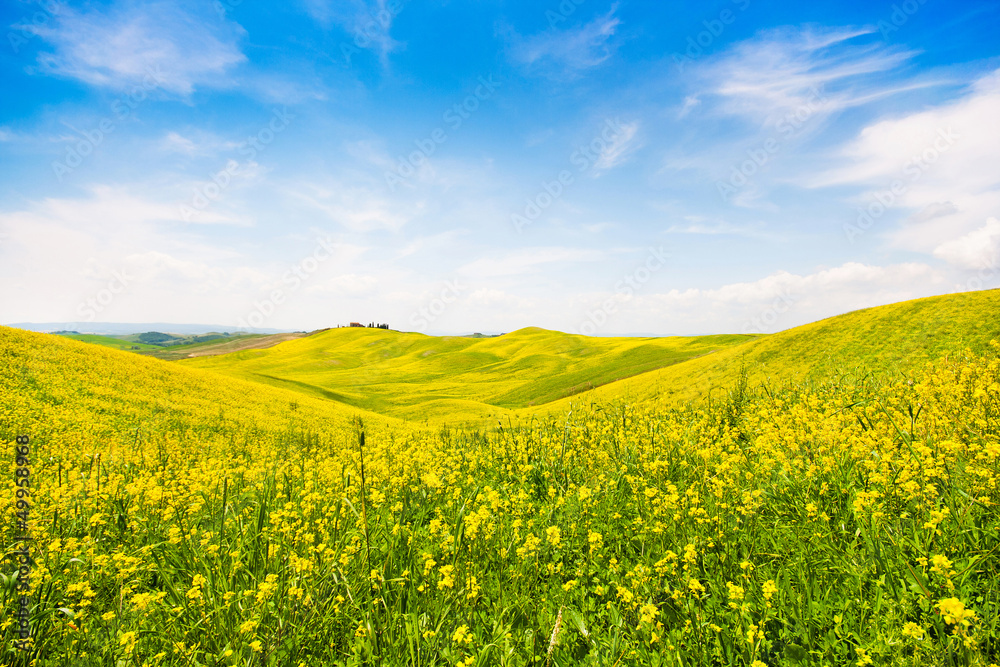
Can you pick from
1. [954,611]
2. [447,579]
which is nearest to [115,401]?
[447,579]

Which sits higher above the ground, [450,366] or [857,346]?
[857,346]

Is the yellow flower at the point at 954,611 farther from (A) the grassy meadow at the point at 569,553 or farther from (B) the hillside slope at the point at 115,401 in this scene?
(B) the hillside slope at the point at 115,401

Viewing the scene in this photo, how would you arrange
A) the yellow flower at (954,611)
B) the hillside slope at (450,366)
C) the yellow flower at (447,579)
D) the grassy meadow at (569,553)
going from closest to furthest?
1. the yellow flower at (954,611)
2. the grassy meadow at (569,553)
3. the yellow flower at (447,579)
4. the hillside slope at (450,366)

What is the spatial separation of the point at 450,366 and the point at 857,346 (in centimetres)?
7354

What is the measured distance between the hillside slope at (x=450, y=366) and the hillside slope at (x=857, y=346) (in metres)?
11.1

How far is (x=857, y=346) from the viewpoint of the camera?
18938mm

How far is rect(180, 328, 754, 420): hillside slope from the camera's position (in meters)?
47.2

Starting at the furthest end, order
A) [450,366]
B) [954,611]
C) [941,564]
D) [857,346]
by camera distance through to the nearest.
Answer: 1. [450,366]
2. [857,346]
3. [941,564]
4. [954,611]

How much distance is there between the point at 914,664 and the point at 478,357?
90004mm

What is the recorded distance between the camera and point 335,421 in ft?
82.5

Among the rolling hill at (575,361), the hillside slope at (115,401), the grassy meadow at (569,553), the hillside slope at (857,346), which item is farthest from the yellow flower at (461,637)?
the hillside slope at (115,401)

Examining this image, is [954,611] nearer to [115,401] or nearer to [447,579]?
[447,579]

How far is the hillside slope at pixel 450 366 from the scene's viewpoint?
155 feet

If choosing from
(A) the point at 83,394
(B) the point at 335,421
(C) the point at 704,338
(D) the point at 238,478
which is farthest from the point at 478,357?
(D) the point at 238,478
